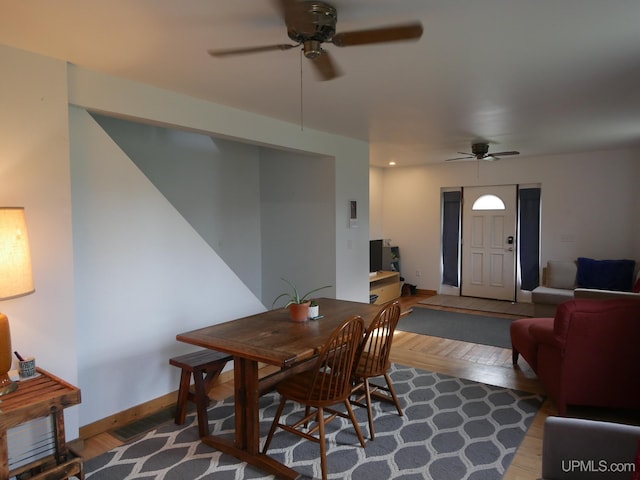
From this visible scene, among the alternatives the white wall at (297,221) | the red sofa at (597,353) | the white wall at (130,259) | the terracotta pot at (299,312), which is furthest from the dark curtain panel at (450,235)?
the terracotta pot at (299,312)

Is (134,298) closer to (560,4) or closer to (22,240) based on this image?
(22,240)

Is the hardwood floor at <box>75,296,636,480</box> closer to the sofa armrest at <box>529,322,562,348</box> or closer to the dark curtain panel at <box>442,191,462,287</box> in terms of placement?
the sofa armrest at <box>529,322,562,348</box>

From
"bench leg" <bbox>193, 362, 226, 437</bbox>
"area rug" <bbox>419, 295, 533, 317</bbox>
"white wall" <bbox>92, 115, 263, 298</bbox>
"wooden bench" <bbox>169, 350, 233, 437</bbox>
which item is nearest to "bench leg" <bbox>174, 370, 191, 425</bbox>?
"wooden bench" <bbox>169, 350, 233, 437</bbox>

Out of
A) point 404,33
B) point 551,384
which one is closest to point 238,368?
point 404,33

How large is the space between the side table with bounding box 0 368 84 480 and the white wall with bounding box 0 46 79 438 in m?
0.27

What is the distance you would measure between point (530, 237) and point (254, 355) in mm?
5778

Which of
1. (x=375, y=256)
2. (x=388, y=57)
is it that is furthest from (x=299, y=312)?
(x=375, y=256)

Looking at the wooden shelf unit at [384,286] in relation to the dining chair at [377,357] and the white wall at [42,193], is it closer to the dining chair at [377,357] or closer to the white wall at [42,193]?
the dining chair at [377,357]

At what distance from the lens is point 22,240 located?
2.08 meters

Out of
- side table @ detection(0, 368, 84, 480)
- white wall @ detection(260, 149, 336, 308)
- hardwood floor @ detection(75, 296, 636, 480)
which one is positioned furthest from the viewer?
white wall @ detection(260, 149, 336, 308)

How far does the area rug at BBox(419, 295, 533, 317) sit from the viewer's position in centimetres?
637

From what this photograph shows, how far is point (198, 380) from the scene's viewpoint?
2.85 m

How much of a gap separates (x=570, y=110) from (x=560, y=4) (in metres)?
2.20

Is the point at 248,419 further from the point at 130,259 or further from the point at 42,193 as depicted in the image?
the point at 42,193
